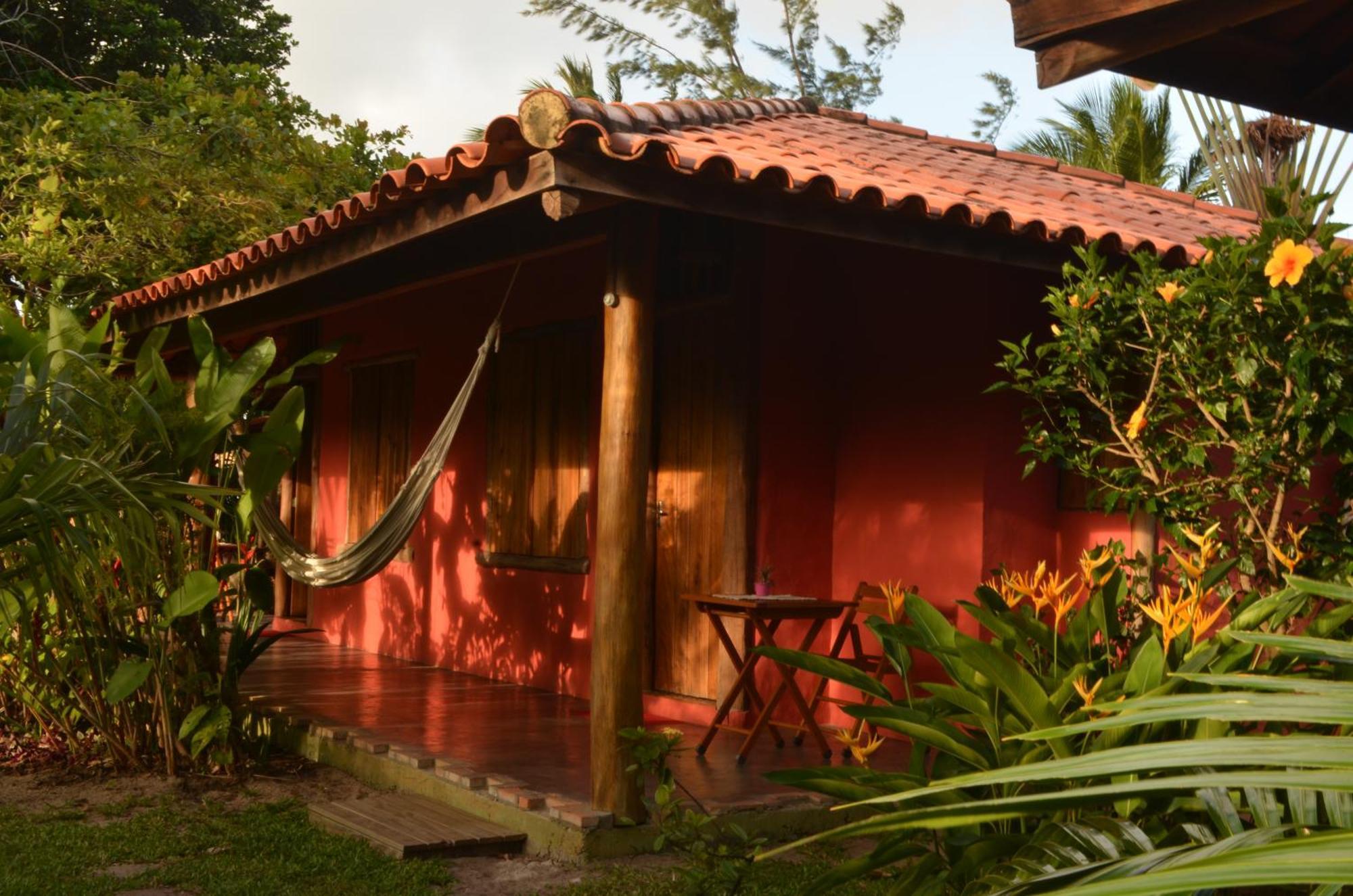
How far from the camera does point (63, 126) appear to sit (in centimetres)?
1114

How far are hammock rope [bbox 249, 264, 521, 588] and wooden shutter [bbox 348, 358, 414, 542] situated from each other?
255cm

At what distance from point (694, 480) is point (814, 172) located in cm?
270

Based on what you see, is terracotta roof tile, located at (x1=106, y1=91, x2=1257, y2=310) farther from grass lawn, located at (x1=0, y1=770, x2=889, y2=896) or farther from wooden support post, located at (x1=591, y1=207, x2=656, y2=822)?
grass lawn, located at (x1=0, y1=770, x2=889, y2=896)

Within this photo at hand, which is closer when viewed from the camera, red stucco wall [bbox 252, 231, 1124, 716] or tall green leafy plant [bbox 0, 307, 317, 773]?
tall green leafy plant [bbox 0, 307, 317, 773]

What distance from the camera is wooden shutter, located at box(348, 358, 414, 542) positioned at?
9570mm

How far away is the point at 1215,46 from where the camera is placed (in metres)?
2.83

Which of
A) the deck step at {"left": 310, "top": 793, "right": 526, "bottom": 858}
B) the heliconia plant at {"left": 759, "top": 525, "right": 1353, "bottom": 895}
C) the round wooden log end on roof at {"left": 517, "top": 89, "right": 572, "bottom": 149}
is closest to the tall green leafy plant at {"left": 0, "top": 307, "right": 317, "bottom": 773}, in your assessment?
the deck step at {"left": 310, "top": 793, "right": 526, "bottom": 858}

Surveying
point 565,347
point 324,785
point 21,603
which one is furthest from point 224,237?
point 21,603

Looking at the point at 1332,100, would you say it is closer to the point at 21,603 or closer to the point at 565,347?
the point at 21,603

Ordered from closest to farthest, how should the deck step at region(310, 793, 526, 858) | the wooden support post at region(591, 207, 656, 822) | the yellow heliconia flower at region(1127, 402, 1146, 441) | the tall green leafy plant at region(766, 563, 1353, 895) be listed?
the tall green leafy plant at region(766, 563, 1353, 895) → the yellow heliconia flower at region(1127, 402, 1146, 441) → the wooden support post at region(591, 207, 656, 822) → the deck step at region(310, 793, 526, 858)

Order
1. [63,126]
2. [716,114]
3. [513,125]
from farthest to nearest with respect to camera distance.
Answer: [63,126] → [716,114] → [513,125]

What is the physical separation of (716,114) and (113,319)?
4.49 m

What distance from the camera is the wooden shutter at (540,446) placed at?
772cm

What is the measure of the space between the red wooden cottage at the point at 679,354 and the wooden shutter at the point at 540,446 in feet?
0.07
